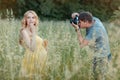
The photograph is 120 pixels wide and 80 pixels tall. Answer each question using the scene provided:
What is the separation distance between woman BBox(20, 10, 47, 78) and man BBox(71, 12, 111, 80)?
0.48m

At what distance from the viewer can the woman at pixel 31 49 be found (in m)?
4.91

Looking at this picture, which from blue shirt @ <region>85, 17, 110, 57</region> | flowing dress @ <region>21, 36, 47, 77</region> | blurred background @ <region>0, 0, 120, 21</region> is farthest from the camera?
blurred background @ <region>0, 0, 120, 21</region>

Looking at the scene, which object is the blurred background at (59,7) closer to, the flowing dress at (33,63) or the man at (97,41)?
the man at (97,41)

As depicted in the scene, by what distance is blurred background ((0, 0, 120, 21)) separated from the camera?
3309 centimetres

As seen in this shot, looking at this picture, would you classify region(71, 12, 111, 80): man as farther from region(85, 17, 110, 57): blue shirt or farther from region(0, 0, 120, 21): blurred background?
region(0, 0, 120, 21): blurred background

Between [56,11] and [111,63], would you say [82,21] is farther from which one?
[56,11]

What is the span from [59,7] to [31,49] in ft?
95.8

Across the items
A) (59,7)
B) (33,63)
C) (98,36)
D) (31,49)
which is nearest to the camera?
(33,63)

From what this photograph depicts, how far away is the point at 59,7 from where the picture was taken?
3491cm

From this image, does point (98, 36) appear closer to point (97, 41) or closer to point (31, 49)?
point (97, 41)

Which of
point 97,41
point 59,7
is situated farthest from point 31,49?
point 59,7

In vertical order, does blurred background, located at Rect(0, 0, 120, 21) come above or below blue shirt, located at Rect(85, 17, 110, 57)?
below

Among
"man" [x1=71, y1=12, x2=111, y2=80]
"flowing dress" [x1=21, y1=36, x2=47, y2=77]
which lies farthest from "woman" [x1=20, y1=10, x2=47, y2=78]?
"man" [x1=71, y1=12, x2=111, y2=80]

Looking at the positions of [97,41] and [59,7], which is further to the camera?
[59,7]
